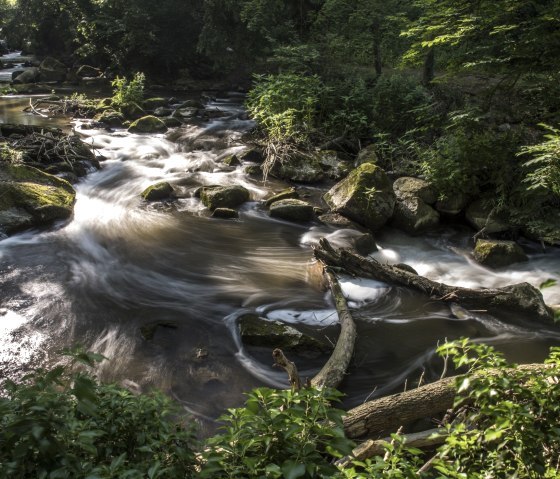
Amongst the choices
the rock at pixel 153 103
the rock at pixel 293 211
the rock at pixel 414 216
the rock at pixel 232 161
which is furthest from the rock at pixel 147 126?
the rock at pixel 414 216

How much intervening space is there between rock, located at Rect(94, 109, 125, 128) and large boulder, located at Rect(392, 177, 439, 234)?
11.1 m

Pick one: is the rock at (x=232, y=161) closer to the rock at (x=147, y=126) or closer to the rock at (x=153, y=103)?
the rock at (x=147, y=126)

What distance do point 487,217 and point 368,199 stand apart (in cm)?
237

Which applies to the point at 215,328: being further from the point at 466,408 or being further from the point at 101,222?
the point at 101,222

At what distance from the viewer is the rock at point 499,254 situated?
7516mm

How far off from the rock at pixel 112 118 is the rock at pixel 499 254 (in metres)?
13.2

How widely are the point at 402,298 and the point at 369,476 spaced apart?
15.1 feet

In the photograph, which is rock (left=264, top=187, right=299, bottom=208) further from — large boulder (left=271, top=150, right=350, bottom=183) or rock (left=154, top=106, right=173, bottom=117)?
rock (left=154, top=106, right=173, bottom=117)

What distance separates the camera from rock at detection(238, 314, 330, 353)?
5152 millimetres

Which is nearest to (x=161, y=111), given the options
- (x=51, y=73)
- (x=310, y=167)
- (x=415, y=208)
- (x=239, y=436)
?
(x=310, y=167)

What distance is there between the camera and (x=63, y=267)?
6973mm

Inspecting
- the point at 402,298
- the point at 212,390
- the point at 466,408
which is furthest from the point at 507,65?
the point at 212,390

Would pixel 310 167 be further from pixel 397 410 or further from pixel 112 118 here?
pixel 112 118

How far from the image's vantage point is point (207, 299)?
635cm
